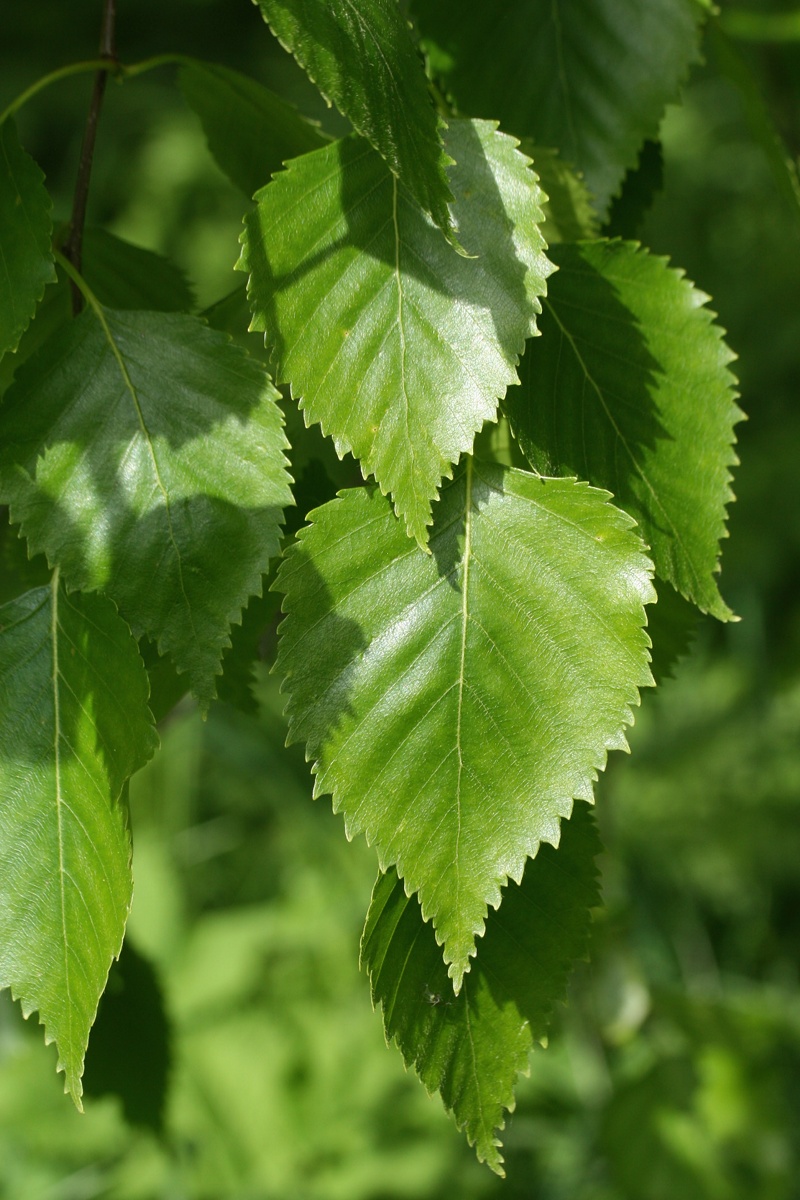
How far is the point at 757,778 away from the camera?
2254mm

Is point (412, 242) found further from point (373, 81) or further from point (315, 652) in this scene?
point (315, 652)

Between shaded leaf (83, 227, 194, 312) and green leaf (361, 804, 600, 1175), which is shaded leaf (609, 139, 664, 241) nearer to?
shaded leaf (83, 227, 194, 312)

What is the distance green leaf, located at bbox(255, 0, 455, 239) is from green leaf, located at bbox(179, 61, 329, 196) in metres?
0.15

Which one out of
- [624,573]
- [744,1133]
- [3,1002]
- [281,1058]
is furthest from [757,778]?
[624,573]

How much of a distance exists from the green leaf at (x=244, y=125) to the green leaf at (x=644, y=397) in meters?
0.16

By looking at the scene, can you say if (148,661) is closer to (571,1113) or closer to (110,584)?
(110,584)

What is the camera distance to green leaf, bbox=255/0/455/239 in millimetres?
412

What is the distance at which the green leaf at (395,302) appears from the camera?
44 centimetres

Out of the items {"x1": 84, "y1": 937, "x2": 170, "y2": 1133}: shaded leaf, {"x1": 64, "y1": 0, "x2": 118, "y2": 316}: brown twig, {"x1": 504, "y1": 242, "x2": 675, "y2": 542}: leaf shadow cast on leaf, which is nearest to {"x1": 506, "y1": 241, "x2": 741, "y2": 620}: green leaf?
{"x1": 504, "y1": 242, "x2": 675, "y2": 542}: leaf shadow cast on leaf

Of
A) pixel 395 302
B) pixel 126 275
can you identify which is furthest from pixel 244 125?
pixel 395 302

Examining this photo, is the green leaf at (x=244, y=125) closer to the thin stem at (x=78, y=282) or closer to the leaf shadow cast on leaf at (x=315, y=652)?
the thin stem at (x=78, y=282)

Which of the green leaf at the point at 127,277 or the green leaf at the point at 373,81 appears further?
the green leaf at the point at 127,277

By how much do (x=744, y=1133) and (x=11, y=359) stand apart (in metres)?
1.79

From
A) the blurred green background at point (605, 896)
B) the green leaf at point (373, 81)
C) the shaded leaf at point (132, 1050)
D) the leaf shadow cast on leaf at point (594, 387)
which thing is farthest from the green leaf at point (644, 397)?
the blurred green background at point (605, 896)
